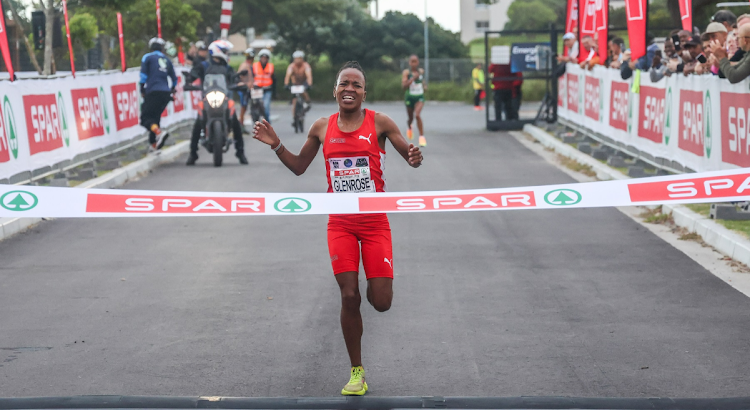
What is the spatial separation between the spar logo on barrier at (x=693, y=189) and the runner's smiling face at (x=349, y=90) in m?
1.68

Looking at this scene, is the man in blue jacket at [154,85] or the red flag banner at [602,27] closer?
the man in blue jacket at [154,85]

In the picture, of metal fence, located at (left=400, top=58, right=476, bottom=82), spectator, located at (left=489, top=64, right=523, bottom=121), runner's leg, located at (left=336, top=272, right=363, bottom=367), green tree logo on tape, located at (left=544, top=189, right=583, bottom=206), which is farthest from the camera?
metal fence, located at (left=400, top=58, right=476, bottom=82)

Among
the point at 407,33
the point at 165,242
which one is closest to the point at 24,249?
the point at 165,242

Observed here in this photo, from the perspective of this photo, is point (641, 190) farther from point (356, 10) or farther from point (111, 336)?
point (356, 10)

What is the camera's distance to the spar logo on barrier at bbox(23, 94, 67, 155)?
13500 mm

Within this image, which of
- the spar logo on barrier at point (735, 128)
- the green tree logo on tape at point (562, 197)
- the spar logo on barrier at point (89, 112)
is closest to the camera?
the green tree logo on tape at point (562, 197)

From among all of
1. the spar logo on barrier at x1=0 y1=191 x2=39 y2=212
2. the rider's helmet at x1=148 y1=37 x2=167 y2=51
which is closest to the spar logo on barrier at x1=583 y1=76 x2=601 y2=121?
the rider's helmet at x1=148 y1=37 x2=167 y2=51

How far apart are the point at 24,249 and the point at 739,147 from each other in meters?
7.28

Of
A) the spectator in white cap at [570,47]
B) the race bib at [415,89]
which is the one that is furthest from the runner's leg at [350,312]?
the spectator in white cap at [570,47]

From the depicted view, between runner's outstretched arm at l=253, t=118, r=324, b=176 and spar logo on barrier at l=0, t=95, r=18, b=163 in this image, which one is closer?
runner's outstretched arm at l=253, t=118, r=324, b=176

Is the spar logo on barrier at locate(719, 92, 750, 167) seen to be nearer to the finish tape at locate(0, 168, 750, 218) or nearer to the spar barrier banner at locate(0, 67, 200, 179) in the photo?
the finish tape at locate(0, 168, 750, 218)

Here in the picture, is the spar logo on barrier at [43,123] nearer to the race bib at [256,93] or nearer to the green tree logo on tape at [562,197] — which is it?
the green tree logo on tape at [562,197]

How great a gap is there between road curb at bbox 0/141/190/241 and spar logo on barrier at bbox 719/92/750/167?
7641mm

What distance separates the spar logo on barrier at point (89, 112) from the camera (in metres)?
15.9
